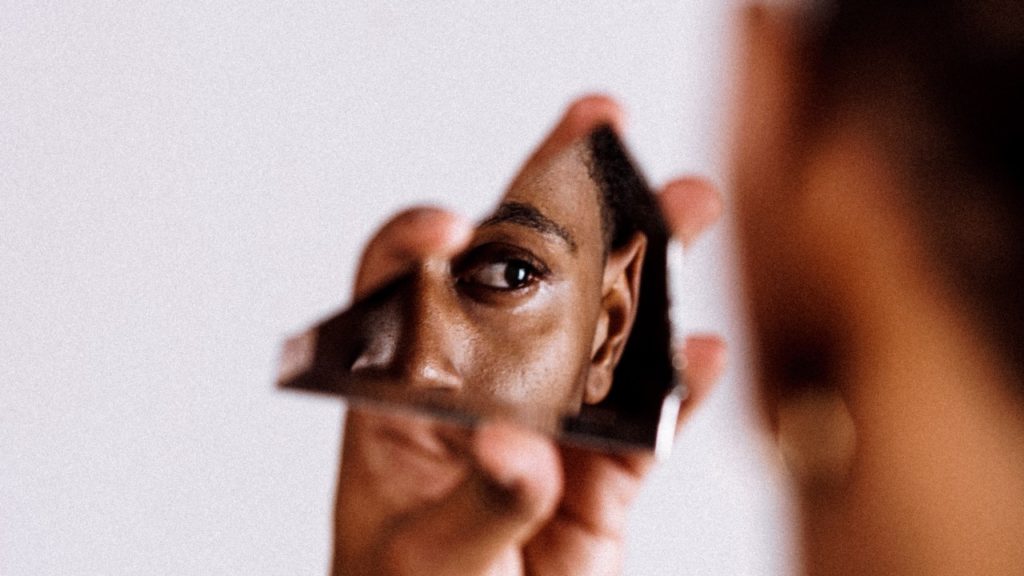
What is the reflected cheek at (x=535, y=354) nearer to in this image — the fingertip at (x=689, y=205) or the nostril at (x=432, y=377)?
the nostril at (x=432, y=377)

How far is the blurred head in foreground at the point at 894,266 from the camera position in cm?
63

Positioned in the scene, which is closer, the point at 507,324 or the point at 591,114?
the point at 507,324

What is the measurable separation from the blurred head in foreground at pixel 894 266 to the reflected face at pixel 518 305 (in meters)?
0.20

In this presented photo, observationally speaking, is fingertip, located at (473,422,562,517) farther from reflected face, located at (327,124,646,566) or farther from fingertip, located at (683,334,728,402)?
fingertip, located at (683,334,728,402)

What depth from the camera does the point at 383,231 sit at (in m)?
0.64

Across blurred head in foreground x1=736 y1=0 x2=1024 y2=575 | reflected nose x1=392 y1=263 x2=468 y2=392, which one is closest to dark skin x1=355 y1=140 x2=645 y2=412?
reflected nose x1=392 y1=263 x2=468 y2=392

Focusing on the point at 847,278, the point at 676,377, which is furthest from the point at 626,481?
the point at 847,278

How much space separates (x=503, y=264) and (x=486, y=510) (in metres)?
0.19

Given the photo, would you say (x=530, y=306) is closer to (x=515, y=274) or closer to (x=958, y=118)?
(x=515, y=274)

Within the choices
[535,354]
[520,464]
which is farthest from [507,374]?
[520,464]

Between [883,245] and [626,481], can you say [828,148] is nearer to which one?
[883,245]

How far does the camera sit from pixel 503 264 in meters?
0.65

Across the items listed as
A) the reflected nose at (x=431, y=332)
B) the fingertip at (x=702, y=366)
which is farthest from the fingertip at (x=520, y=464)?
the fingertip at (x=702, y=366)

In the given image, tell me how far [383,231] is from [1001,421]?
0.49 metres
